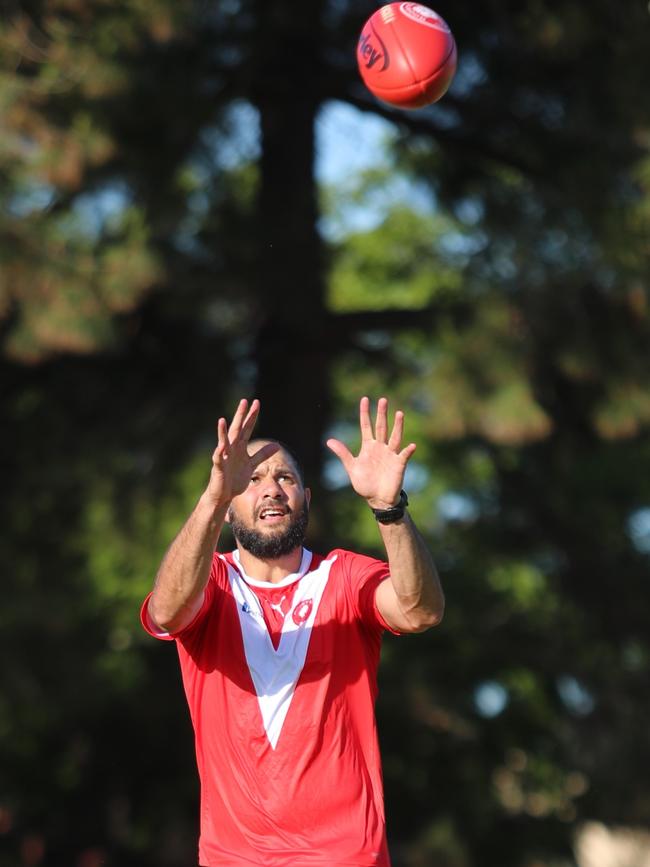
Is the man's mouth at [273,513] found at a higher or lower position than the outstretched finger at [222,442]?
lower

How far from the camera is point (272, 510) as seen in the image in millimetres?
4953

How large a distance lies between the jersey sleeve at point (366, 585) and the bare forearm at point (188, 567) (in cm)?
59

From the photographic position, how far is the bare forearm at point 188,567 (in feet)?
15.1

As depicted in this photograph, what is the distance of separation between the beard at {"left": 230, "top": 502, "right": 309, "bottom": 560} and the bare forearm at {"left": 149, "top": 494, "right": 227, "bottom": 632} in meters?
0.34

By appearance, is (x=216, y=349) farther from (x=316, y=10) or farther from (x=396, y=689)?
(x=396, y=689)

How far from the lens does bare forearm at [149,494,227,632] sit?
15.1 feet

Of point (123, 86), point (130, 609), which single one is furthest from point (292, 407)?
point (130, 609)

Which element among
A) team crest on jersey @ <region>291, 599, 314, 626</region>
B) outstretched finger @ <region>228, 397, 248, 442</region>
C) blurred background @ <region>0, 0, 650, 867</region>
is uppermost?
outstretched finger @ <region>228, 397, 248, 442</region>

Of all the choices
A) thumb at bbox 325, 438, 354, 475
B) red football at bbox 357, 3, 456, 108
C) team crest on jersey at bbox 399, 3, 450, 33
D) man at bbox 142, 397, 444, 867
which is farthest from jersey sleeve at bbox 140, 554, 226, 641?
team crest on jersey at bbox 399, 3, 450, 33

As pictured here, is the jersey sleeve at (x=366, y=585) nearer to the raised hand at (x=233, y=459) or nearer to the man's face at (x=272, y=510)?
the man's face at (x=272, y=510)

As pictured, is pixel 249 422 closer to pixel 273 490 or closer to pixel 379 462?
pixel 273 490

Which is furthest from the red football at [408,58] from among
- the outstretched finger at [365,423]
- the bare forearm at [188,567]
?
the bare forearm at [188,567]

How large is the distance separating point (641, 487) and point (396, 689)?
5.86 m

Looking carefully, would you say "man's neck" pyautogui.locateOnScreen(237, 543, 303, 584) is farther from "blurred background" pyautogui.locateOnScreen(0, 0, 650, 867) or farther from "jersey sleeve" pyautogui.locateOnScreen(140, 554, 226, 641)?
"blurred background" pyautogui.locateOnScreen(0, 0, 650, 867)
